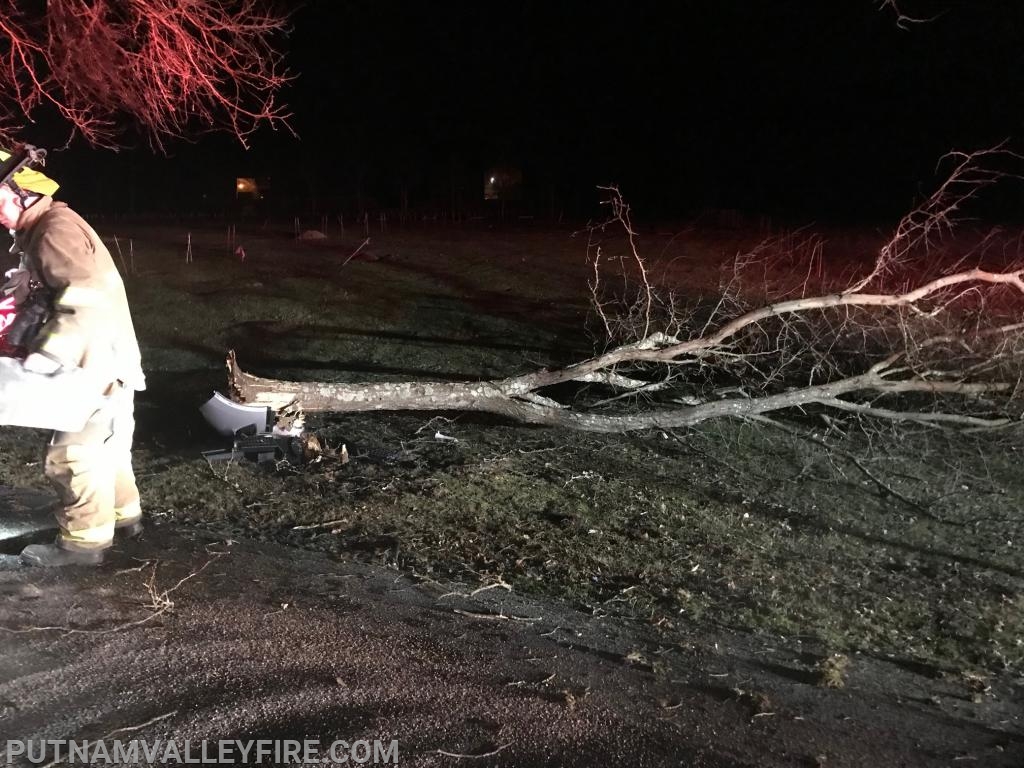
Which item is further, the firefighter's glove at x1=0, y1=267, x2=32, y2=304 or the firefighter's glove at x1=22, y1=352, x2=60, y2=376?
the firefighter's glove at x1=0, y1=267, x2=32, y2=304

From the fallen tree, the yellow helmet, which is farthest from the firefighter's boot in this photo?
the fallen tree

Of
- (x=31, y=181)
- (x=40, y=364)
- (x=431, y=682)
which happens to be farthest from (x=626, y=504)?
(x=31, y=181)

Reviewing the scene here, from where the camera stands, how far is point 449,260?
1385 centimetres

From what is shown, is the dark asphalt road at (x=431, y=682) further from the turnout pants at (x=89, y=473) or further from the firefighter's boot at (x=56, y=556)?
the turnout pants at (x=89, y=473)

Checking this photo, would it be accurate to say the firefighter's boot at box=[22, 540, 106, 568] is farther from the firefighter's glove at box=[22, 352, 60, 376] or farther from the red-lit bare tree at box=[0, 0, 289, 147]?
the red-lit bare tree at box=[0, 0, 289, 147]

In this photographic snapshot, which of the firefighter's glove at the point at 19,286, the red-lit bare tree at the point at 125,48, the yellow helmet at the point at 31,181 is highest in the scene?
the red-lit bare tree at the point at 125,48

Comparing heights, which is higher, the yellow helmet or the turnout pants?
the yellow helmet

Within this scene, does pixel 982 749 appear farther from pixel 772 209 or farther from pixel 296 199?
pixel 296 199

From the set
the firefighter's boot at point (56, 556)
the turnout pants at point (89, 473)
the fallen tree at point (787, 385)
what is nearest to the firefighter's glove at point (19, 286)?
the turnout pants at point (89, 473)

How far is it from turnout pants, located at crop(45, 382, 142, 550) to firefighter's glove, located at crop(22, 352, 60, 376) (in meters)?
0.28

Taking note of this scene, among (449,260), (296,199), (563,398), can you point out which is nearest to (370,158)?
(296,199)

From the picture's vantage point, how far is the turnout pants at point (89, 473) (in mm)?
3594

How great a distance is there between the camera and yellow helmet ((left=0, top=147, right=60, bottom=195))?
3744mm

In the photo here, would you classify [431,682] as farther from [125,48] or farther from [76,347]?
[125,48]
